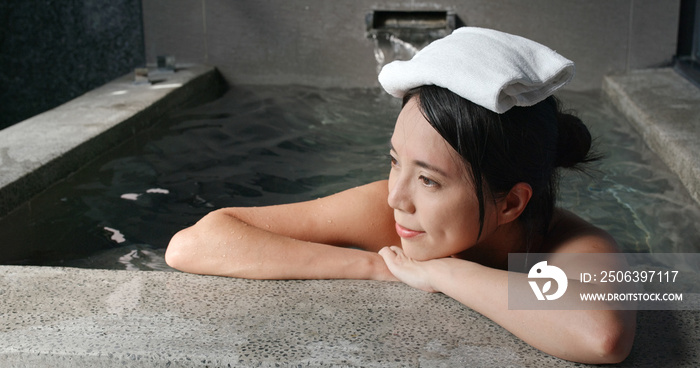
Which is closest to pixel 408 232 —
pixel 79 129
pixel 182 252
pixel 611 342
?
pixel 611 342

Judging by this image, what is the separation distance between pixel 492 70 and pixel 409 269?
24.3 inches

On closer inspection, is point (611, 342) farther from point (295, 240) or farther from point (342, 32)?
point (342, 32)

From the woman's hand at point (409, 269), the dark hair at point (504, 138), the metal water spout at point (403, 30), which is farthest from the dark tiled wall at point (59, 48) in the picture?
the dark hair at point (504, 138)

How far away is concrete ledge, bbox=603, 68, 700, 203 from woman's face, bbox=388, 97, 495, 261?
6.67 feet

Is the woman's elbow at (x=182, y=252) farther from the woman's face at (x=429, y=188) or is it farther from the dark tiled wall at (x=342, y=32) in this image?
the dark tiled wall at (x=342, y=32)

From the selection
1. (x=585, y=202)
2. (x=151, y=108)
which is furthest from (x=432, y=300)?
(x=151, y=108)

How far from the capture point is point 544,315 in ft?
5.15

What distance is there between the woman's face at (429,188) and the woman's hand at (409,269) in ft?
0.35

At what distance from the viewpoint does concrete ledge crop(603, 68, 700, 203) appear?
143 inches

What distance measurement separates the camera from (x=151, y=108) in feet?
16.6

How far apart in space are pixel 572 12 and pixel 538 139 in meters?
5.22

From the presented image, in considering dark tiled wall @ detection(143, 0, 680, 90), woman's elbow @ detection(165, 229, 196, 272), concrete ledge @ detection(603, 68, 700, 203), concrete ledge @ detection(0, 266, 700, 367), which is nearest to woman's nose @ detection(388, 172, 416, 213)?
concrete ledge @ detection(0, 266, 700, 367)

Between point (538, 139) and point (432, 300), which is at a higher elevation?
point (538, 139)

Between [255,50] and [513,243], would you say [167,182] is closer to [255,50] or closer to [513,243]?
[513,243]
